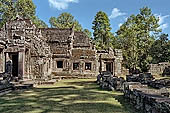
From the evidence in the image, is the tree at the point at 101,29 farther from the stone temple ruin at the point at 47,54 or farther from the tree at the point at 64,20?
the stone temple ruin at the point at 47,54

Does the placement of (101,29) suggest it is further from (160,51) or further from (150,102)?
(150,102)

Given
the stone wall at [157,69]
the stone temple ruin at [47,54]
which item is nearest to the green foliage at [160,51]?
the stone wall at [157,69]

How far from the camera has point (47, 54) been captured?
21.2 m

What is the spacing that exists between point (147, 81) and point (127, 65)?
22.7 meters

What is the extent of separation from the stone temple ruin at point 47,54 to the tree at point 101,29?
13.2 meters

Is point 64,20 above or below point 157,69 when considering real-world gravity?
above

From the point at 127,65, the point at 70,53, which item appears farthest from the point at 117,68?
the point at 127,65

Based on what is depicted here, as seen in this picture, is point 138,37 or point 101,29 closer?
point 138,37

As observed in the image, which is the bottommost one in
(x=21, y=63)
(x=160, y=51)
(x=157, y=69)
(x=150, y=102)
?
(x=150, y=102)

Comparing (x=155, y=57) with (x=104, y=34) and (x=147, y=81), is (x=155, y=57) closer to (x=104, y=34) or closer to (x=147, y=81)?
(x=104, y=34)

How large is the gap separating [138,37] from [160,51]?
555 cm

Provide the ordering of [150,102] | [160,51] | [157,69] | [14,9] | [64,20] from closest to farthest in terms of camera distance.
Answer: [150,102] < [157,69] < [160,51] < [14,9] < [64,20]

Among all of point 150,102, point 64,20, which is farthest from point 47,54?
point 64,20

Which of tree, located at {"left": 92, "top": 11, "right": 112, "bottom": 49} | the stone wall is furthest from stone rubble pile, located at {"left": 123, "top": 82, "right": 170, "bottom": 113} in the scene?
tree, located at {"left": 92, "top": 11, "right": 112, "bottom": 49}
